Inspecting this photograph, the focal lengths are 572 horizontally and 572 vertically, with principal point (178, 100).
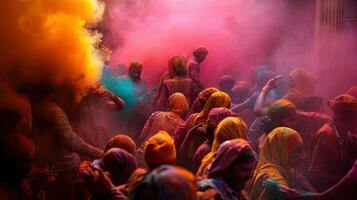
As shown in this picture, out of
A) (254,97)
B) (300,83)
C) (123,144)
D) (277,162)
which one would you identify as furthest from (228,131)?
(254,97)

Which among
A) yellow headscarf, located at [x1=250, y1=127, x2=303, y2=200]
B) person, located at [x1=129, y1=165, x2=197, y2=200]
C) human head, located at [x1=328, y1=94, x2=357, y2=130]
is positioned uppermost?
human head, located at [x1=328, y1=94, x2=357, y2=130]

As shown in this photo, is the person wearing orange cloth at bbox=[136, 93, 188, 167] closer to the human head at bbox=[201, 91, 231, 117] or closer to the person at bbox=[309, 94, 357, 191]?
the human head at bbox=[201, 91, 231, 117]

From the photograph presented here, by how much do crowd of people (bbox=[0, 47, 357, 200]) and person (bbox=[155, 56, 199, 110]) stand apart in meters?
1.04

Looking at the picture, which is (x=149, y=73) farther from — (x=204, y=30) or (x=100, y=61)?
(x=100, y=61)

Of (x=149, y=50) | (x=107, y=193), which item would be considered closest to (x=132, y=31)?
(x=149, y=50)

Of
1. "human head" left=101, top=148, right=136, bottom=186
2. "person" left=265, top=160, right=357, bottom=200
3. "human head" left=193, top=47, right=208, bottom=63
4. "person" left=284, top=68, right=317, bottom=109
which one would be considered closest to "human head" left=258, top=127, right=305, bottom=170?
"person" left=265, top=160, right=357, bottom=200

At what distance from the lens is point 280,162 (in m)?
5.62

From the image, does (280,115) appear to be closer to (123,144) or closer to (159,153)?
(123,144)

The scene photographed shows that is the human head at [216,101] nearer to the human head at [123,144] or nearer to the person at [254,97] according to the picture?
the human head at [123,144]

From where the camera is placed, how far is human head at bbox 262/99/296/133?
6691 millimetres

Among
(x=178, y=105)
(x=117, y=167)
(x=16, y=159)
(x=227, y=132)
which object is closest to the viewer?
(x=117, y=167)

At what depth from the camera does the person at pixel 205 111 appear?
23.9 feet

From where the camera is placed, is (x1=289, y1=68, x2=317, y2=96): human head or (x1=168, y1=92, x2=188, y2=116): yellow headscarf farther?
(x1=289, y1=68, x2=317, y2=96): human head

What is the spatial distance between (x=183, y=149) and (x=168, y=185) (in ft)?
12.4
